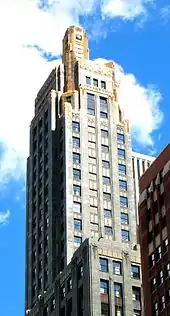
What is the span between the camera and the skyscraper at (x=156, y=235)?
370 ft

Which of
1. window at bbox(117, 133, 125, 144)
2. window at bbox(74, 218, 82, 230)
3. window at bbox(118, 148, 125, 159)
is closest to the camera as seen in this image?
window at bbox(74, 218, 82, 230)

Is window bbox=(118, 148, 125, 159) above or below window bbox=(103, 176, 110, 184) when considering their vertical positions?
above

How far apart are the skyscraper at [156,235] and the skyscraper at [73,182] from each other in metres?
24.2

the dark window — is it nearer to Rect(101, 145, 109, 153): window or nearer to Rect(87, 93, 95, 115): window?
Rect(101, 145, 109, 153): window

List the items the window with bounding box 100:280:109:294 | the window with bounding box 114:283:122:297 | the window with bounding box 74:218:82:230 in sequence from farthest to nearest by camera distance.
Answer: the window with bounding box 74:218:82:230 < the window with bounding box 114:283:122:297 < the window with bounding box 100:280:109:294

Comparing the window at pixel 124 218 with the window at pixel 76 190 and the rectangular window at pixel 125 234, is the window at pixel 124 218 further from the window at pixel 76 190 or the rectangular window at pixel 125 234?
the window at pixel 76 190

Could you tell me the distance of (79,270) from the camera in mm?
143750

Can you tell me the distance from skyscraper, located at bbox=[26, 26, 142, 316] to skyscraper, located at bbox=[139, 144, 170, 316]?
79.5ft

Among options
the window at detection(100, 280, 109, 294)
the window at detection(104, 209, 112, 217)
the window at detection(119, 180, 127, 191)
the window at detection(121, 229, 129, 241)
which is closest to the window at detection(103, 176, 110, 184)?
the window at detection(119, 180, 127, 191)

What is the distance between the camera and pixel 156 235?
117 m

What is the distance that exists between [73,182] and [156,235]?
197ft

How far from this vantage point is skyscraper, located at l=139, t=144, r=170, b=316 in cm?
11288

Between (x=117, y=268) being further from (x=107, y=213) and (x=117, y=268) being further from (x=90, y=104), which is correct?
(x=90, y=104)

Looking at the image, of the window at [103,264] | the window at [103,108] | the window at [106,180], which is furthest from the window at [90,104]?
the window at [103,264]
